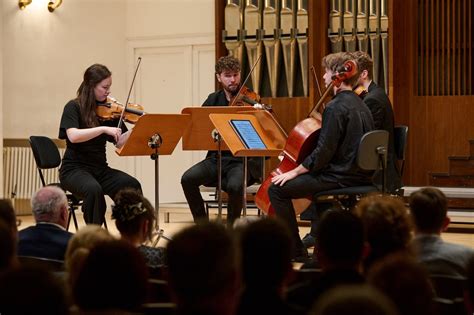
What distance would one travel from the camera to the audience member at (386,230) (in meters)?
2.98

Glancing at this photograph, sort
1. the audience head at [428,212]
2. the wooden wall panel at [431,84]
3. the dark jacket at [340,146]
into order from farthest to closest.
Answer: the wooden wall panel at [431,84] < the dark jacket at [340,146] < the audience head at [428,212]

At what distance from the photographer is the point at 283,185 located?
5.46 m

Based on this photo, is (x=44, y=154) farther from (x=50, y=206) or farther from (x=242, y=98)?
(x=50, y=206)

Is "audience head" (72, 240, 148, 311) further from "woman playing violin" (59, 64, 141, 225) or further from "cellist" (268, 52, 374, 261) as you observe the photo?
"woman playing violin" (59, 64, 141, 225)

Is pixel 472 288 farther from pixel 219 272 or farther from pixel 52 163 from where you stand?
pixel 52 163

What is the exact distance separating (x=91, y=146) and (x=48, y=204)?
2.40 metres

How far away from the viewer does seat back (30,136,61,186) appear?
6341 millimetres

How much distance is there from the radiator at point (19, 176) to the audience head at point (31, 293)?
756cm

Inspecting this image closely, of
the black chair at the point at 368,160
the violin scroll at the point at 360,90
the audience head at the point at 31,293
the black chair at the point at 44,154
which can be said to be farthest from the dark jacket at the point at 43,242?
the violin scroll at the point at 360,90

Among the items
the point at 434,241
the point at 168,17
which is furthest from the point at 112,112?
the point at 168,17

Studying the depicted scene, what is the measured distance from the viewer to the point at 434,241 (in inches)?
126

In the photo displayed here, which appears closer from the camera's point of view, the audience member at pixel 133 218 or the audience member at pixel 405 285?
the audience member at pixel 405 285

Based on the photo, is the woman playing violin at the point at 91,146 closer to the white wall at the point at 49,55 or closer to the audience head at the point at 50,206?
the audience head at the point at 50,206

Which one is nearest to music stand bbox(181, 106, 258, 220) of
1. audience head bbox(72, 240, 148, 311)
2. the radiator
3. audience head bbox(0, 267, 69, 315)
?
the radiator
